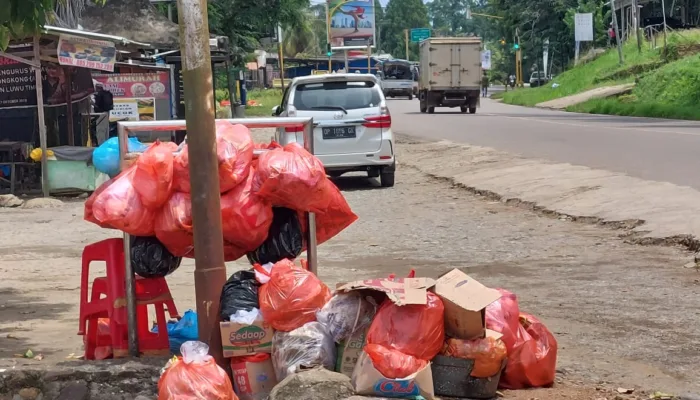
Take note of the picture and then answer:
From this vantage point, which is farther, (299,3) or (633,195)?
(299,3)

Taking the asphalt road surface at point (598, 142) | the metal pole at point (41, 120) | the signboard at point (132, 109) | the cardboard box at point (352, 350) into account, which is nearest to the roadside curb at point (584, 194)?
the asphalt road surface at point (598, 142)

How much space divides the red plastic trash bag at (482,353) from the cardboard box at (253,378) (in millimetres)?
883

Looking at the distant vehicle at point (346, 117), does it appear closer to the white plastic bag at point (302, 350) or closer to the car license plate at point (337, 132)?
the car license plate at point (337, 132)

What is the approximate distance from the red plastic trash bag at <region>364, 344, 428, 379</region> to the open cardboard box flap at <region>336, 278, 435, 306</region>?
0.24m

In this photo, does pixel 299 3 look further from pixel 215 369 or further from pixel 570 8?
pixel 215 369

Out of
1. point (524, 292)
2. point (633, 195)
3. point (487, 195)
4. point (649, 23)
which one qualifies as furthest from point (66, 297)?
point (649, 23)

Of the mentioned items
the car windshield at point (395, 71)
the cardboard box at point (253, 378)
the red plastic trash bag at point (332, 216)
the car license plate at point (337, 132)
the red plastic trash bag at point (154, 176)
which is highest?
A: the car windshield at point (395, 71)

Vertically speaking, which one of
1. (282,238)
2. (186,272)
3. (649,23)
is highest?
(649,23)

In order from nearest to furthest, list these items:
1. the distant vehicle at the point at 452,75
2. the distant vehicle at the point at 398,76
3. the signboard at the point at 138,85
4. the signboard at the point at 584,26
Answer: the signboard at the point at 138,85 → the distant vehicle at the point at 452,75 → the signboard at the point at 584,26 → the distant vehicle at the point at 398,76

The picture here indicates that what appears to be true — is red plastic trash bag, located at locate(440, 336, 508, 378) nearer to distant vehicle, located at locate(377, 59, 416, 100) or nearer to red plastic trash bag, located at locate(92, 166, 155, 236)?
red plastic trash bag, located at locate(92, 166, 155, 236)

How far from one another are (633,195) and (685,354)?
609 cm

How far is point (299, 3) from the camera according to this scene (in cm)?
3966

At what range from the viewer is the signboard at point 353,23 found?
10138 centimetres

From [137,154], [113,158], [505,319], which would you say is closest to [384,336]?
[505,319]
